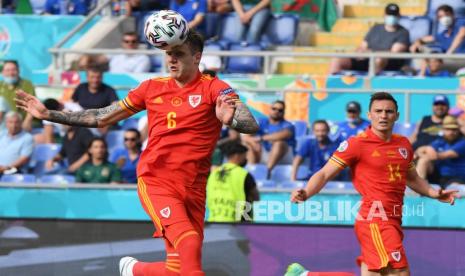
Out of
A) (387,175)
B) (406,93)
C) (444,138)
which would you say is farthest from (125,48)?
(387,175)

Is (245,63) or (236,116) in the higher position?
(236,116)

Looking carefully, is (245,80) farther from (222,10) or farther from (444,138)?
(444,138)

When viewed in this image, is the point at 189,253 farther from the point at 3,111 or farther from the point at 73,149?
the point at 3,111

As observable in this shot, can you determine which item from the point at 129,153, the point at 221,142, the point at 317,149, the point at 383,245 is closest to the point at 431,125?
the point at 317,149

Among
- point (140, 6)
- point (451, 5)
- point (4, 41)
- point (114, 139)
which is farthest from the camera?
point (4, 41)

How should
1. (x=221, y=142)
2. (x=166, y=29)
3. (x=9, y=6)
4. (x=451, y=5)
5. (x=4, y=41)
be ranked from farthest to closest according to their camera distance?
(x=9, y=6) < (x=4, y=41) < (x=451, y=5) < (x=221, y=142) < (x=166, y=29)

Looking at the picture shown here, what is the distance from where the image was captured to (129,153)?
47.6 ft

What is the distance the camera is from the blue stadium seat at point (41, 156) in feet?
49.3

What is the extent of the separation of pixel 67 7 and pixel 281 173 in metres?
Result: 6.82

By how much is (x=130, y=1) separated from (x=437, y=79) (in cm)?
552

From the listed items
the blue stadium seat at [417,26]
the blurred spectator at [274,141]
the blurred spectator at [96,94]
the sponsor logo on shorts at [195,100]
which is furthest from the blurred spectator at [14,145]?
the sponsor logo on shorts at [195,100]

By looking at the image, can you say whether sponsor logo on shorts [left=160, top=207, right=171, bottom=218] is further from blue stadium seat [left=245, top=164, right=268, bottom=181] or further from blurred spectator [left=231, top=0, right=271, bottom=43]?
blurred spectator [left=231, top=0, right=271, bottom=43]

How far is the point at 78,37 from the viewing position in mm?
19375

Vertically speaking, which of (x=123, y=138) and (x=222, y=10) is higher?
(x=222, y=10)
